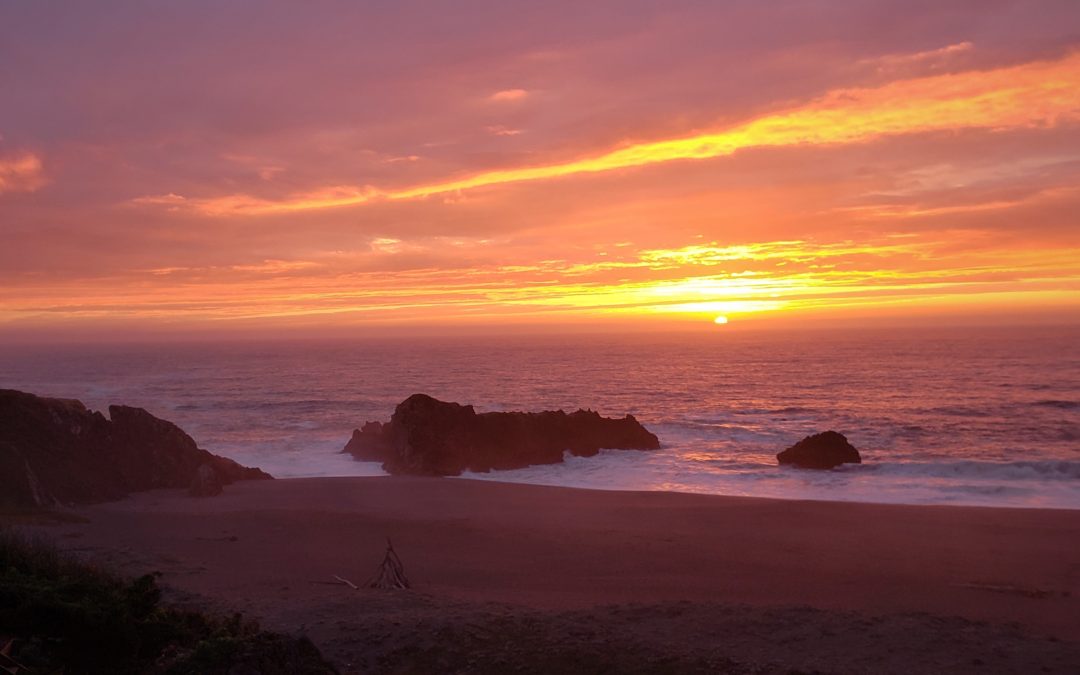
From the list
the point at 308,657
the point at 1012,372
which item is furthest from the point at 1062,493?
the point at 1012,372

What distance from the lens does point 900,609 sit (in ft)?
35.3

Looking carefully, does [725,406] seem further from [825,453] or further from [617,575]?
[617,575]

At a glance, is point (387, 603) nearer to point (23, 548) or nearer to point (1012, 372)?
point (23, 548)

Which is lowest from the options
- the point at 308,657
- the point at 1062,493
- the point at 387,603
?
the point at 1062,493

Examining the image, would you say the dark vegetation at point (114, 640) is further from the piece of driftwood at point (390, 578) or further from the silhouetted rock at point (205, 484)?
the silhouetted rock at point (205, 484)

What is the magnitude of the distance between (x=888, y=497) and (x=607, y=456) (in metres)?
10.6

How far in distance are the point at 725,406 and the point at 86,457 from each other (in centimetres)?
3358

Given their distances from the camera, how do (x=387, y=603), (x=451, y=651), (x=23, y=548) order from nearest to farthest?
(x=451, y=651) → (x=23, y=548) → (x=387, y=603)

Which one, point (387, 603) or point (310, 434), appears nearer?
point (387, 603)

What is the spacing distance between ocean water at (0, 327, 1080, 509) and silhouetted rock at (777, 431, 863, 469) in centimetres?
49

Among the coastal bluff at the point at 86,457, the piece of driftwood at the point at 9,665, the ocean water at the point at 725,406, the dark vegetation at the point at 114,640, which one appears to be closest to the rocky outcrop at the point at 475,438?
the ocean water at the point at 725,406

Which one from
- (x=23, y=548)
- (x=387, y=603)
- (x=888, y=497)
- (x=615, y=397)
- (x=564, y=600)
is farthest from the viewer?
(x=615, y=397)

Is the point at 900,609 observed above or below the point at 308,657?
below

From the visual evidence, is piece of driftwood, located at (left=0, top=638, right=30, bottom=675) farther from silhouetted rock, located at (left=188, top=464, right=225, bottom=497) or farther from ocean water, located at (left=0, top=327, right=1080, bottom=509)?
ocean water, located at (left=0, top=327, right=1080, bottom=509)
